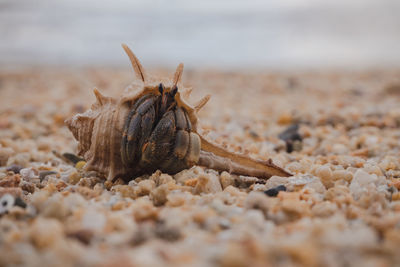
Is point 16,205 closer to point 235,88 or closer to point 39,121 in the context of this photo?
point 39,121

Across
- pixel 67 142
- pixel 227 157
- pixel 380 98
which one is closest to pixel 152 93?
pixel 227 157

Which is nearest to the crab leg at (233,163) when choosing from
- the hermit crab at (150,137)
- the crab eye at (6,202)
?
the hermit crab at (150,137)

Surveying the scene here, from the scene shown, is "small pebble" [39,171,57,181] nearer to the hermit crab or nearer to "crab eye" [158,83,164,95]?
the hermit crab

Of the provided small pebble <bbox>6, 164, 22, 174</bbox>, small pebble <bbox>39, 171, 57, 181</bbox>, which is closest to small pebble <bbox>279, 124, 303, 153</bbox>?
small pebble <bbox>39, 171, 57, 181</bbox>

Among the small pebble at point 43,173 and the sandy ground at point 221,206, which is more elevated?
the sandy ground at point 221,206

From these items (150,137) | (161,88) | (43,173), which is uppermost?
(161,88)

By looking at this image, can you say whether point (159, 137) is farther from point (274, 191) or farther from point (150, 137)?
point (274, 191)

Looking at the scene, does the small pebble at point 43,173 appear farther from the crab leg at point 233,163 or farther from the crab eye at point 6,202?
the crab leg at point 233,163

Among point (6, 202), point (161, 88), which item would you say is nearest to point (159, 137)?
point (161, 88)
